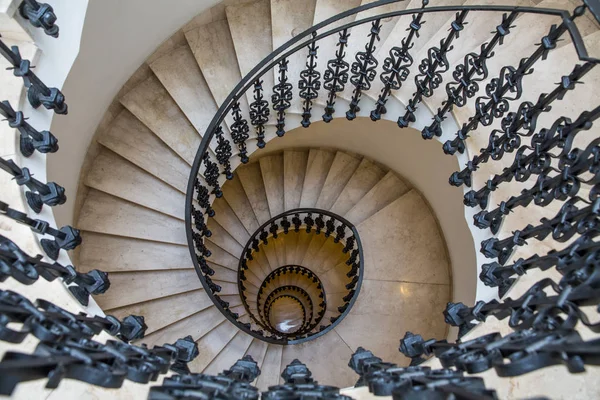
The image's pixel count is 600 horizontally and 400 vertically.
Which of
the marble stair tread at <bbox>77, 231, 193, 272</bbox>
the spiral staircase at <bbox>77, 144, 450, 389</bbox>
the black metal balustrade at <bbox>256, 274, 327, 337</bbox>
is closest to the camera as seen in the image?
the marble stair tread at <bbox>77, 231, 193, 272</bbox>

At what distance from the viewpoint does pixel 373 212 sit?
24.2 feet

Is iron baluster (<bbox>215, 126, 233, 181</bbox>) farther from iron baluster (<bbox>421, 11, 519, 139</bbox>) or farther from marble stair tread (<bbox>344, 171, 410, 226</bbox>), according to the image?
marble stair tread (<bbox>344, 171, 410, 226</bbox>)

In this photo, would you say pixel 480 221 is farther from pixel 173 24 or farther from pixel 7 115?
pixel 173 24

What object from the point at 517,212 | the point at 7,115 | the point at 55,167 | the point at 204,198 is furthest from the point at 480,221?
the point at 55,167

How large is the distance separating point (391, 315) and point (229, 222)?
3.30 m

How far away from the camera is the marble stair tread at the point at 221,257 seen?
7.12m

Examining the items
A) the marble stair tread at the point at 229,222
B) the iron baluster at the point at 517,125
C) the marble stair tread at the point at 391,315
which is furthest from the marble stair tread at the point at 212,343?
the iron baluster at the point at 517,125

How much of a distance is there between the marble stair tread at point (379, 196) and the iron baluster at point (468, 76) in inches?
124

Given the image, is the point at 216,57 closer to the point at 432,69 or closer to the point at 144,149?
the point at 144,149

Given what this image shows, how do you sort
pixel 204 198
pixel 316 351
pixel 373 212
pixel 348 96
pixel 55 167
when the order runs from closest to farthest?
pixel 55 167, pixel 348 96, pixel 204 198, pixel 316 351, pixel 373 212

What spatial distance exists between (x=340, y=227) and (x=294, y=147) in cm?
177

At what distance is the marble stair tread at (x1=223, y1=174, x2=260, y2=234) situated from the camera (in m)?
7.51

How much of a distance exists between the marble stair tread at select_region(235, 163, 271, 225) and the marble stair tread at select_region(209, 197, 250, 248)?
1.20 feet

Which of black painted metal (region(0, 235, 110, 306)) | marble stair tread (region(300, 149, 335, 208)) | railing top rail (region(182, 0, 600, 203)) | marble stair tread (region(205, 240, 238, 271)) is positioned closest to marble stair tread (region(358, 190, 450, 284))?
marble stair tread (region(300, 149, 335, 208))
